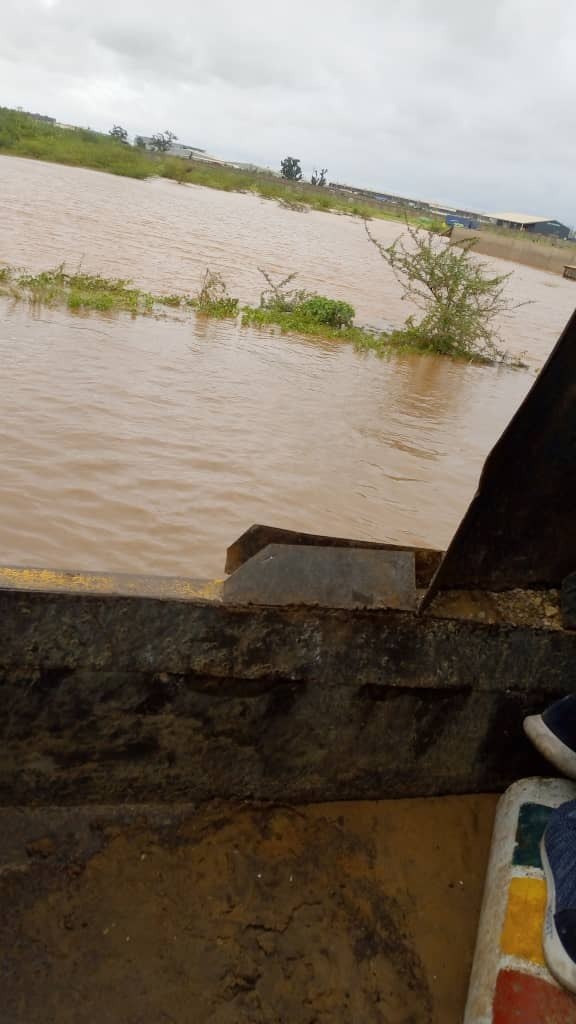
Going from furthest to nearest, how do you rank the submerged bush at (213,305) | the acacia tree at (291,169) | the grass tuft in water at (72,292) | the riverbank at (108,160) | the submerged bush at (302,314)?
1. the acacia tree at (291,169)
2. the riverbank at (108,160)
3. the submerged bush at (302,314)
4. the submerged bush at (213,305)
5. the grass tuft in water at (72,292)

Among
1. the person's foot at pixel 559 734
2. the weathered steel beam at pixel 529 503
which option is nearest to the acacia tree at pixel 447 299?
the weathered steel beam at pixel 529 503

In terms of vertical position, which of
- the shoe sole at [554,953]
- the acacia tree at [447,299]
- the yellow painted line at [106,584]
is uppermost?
the acacia tree at [447,299]

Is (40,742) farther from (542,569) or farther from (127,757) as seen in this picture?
(542,569)

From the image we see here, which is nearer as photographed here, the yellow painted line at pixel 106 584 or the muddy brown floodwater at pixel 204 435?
the yellow painted line at pixel 106 584

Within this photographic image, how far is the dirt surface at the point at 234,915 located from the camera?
1.52m

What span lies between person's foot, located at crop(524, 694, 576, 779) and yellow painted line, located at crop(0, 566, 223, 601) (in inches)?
32.8

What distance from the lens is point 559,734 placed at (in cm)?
174

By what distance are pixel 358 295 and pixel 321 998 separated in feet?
52.4

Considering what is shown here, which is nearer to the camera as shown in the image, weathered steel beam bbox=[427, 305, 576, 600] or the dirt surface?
the dirt surface

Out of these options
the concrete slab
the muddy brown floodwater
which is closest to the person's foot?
the concrete slab

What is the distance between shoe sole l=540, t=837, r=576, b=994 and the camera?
1.33m

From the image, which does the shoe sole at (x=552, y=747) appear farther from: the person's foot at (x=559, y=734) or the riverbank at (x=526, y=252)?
the riverbank at (x=526, y=252)

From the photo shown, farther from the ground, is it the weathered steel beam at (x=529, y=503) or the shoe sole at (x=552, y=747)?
the weathered steel beam at (x=529, y=503)

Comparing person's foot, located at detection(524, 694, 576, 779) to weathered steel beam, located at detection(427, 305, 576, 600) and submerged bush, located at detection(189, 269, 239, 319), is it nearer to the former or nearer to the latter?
weathered steel beam, located at detection(427, 305, 576, 600)
